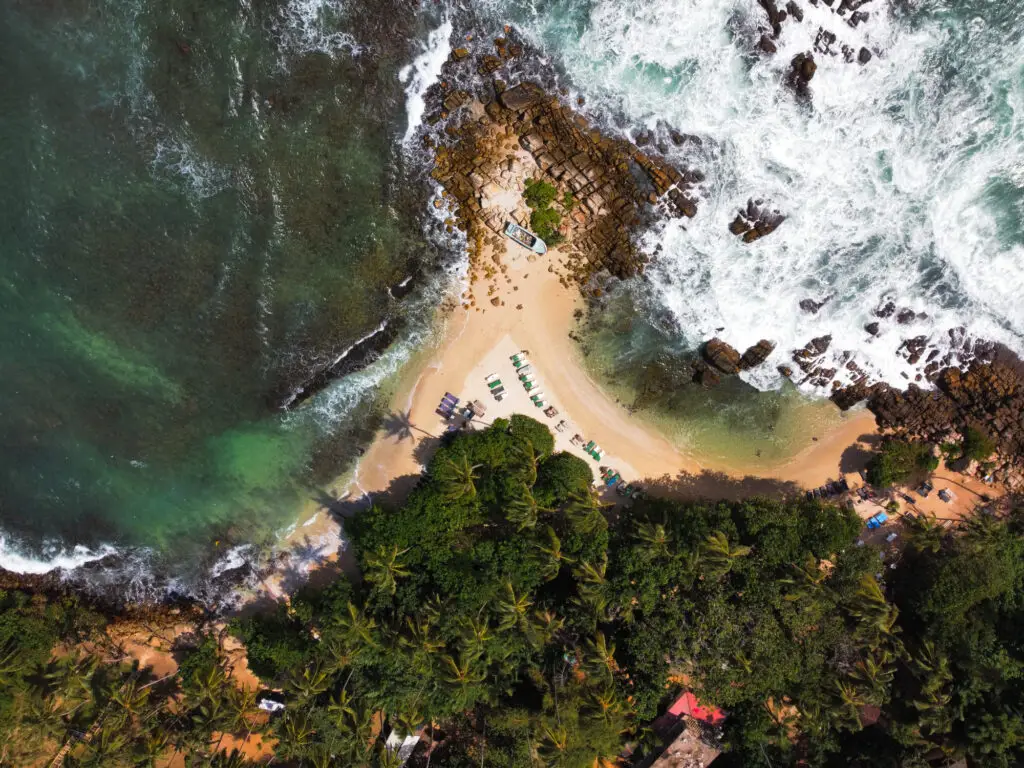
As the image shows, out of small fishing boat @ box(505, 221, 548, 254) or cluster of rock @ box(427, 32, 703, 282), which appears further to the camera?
small fishing boat @ box(505, 221, 548, 254)

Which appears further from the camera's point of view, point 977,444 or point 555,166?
point 555,166

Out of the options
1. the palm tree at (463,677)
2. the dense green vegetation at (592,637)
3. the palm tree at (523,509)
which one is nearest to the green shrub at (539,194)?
the dense green vegetation at (592,637)

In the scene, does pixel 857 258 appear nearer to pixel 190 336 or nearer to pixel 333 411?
pixel 333 411

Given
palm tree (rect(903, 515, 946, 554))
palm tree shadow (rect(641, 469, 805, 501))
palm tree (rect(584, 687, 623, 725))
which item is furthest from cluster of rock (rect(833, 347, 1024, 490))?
palm tree (rect(584, 687, 623, 725))

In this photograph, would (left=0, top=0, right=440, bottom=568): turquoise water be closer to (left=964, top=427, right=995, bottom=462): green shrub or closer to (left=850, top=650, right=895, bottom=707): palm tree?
(left=850, top=650, right=895, bottom=707): palm tree

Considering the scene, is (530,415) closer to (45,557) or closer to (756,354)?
(756,354)

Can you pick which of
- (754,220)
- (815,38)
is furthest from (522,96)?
(815,38)
